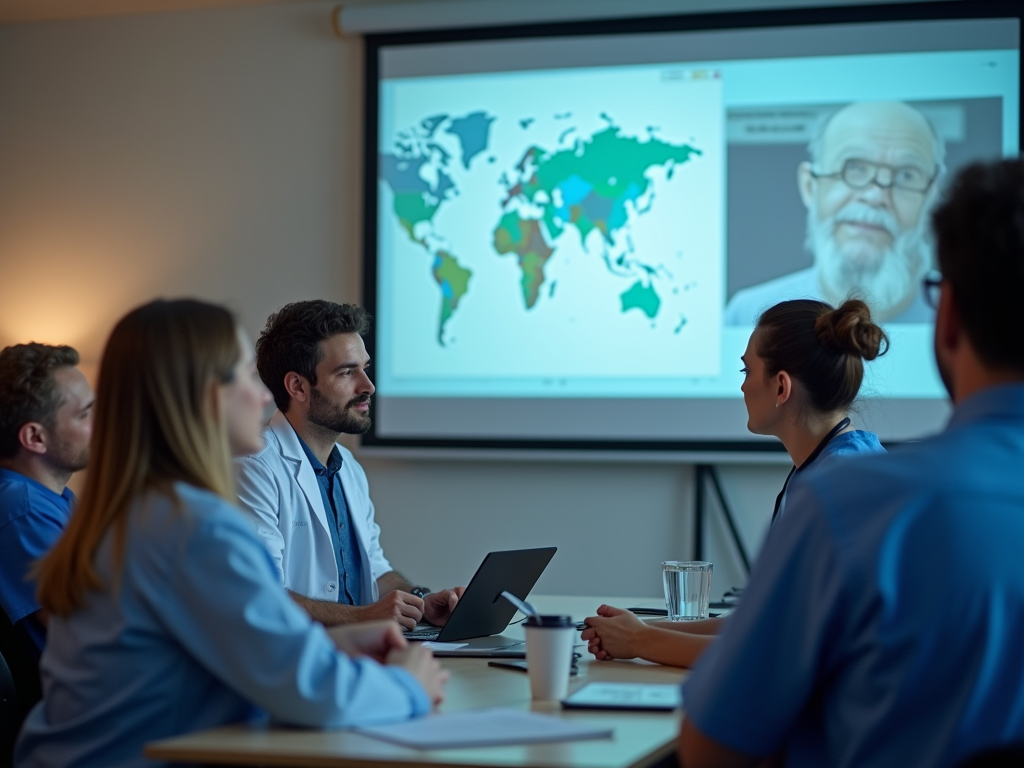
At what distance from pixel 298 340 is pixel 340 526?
50 centimetres

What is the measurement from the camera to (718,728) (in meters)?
1.12

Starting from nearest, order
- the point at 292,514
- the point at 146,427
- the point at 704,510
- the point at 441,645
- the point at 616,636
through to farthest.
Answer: the point at 146,427
the point at 616,636
the point at 441,645
the point at 292,514
the point at 704,510

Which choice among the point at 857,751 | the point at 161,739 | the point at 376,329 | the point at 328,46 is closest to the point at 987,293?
the point at 857,751

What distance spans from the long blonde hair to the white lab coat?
119 centimetres

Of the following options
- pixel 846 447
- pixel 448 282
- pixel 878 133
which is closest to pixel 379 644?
pixel 846 447

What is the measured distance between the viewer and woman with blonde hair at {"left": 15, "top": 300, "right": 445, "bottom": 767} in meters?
1.31

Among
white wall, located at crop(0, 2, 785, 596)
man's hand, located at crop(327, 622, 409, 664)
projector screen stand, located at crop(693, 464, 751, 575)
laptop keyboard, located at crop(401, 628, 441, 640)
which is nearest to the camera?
man's hand, located at crop(327, 622, 409, 664)

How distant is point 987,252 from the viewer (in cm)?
106

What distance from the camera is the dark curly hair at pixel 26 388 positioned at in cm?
243

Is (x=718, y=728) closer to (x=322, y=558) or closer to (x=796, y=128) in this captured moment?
(x=322, y=558)

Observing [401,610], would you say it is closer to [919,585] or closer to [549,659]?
[549,659]

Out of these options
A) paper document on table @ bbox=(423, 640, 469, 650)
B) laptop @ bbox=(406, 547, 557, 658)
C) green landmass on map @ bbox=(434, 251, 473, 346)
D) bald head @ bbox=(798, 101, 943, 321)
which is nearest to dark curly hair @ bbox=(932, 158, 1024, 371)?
laptop @ bbox=(406, 547, 557, 658)

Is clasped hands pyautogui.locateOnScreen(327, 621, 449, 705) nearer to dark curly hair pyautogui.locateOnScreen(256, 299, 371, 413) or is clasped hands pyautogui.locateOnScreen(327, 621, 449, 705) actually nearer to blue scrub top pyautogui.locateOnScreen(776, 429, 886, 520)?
blue scrub top pyautogui.locateOnScreen(776, 429, 886, 520)

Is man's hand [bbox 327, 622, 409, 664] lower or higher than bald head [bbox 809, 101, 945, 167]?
lower
